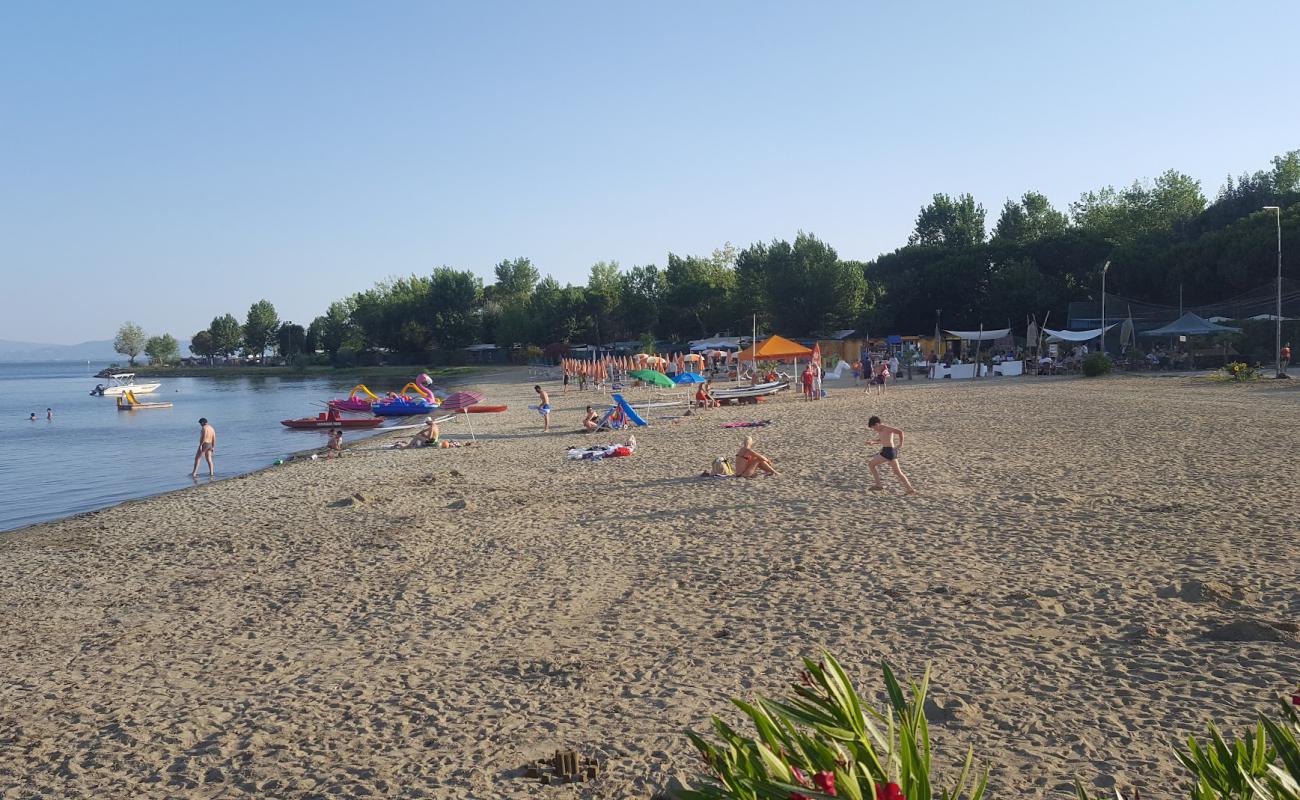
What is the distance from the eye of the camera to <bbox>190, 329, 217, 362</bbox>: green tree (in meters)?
139

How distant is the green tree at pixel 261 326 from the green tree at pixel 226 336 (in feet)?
20.7

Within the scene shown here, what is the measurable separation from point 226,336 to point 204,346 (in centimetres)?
621

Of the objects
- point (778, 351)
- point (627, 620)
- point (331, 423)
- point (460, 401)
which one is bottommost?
point (331, 423)

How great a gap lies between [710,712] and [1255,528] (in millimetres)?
6545

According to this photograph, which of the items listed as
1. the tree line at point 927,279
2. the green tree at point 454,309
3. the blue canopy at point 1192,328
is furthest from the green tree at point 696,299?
the blue canopy at point 1192,328

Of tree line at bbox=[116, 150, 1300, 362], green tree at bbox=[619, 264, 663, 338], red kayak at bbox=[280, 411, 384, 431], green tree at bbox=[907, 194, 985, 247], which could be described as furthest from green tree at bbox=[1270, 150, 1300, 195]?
red kayak at bbox=[280, 411, 384, 431]

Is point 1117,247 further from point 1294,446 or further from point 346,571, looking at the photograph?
point 346,571

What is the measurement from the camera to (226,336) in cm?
13612

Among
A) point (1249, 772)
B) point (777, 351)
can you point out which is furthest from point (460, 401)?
point (1249, 772)

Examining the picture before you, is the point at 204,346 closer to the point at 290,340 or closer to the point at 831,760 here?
the point at 290,340

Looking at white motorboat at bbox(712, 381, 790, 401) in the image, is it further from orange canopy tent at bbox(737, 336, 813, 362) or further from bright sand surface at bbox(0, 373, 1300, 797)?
bright sand surface at bbox(0, 373, 1300, 797)

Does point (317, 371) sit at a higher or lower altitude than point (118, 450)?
higher

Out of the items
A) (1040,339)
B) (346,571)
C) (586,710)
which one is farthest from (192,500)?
(1040,339)

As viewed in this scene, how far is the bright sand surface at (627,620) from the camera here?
15.9 ft
